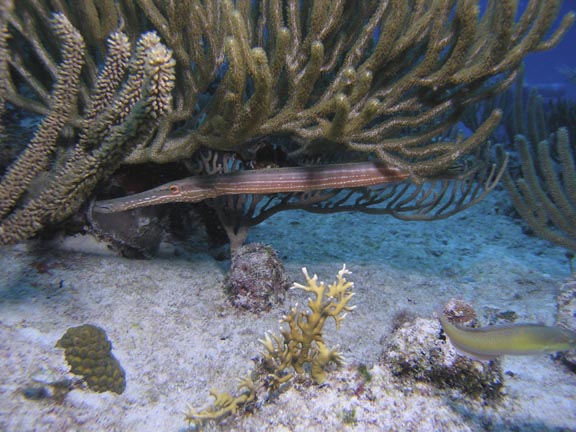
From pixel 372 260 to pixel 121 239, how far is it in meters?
4.20

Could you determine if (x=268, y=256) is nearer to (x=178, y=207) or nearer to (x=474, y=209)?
(x=178, y=207)

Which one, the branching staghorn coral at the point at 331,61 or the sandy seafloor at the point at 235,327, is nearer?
the sandy seafloor at the point at 235,327

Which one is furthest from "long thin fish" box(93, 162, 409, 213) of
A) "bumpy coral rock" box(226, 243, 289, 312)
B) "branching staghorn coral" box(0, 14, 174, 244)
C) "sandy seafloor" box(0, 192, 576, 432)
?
"sandy seafloor" box(0, 192, 576, 432)

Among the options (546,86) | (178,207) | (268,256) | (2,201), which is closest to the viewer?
(2,201)

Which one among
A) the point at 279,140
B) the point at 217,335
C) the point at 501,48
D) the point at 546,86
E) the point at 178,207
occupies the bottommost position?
the point at 217,335

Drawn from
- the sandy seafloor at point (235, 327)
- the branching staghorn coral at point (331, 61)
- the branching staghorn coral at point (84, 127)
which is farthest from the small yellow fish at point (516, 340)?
the branching staghorn coral at point (84, 127)

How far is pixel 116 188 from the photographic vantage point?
4.67m

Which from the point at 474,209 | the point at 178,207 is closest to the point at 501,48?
the point at 178,207

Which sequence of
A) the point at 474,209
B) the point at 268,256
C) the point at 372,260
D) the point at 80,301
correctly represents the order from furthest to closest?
the point at 474,209 < the point at 372,260 < the point at 268,256 < the point at 80,301

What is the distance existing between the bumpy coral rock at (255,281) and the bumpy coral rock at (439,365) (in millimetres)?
1840

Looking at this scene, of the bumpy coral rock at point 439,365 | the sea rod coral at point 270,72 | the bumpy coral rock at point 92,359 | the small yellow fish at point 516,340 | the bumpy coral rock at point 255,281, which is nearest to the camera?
the small yellow fish at point 516,340

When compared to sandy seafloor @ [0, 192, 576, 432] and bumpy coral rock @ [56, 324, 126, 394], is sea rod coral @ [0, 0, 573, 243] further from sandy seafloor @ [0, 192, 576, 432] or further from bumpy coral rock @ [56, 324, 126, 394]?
bumpy coral rock @ [56, 324, 126, 394]

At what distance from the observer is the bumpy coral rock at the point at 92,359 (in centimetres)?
308

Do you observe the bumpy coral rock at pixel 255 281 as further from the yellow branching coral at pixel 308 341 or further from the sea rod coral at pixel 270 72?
the sea rod coral at pixel 270 72
